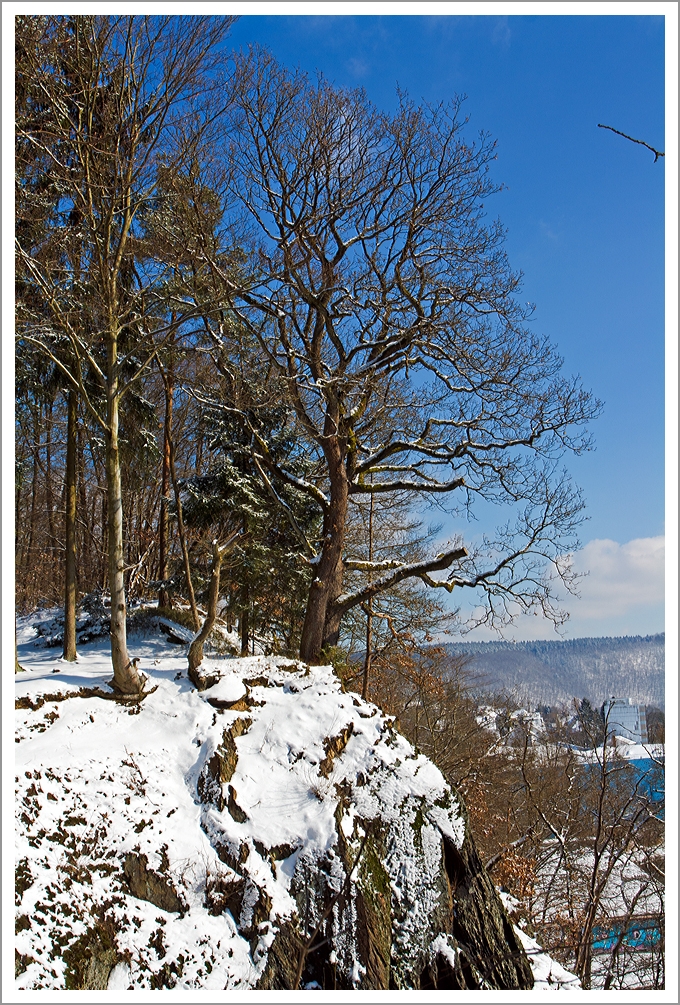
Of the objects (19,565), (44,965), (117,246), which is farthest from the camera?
(19,565)

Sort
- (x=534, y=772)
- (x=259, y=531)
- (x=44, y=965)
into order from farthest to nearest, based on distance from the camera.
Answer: (x=534, y=772) → (x=259, y=531) → (x=44, y=965)

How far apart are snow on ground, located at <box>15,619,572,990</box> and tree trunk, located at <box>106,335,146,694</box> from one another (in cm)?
32

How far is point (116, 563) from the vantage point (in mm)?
7871

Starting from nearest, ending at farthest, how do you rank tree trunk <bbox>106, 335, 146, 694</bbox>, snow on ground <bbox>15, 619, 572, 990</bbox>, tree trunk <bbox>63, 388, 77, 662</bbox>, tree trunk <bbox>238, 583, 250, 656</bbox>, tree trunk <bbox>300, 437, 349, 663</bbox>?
snow on ground <bbox>15, 619, 572, 990</bbox>
tree trunk <bbox>106, 335, 146, 694</bbox>
tree trunk <bbox>63, 388, 77, 662</bbox>
tree trunk <bbox>300, 437, 349, 663</bbox>
tree trunk <bbox>238, 583, 250, 656</bbox>

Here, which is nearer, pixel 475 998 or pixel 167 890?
pixel 475 998

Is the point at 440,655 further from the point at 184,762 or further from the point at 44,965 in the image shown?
the point at 44,965

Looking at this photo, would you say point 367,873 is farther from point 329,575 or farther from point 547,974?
point 329,575

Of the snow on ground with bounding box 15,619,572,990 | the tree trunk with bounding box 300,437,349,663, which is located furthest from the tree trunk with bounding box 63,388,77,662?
the tree trunk with bounding box 300,437,349,663

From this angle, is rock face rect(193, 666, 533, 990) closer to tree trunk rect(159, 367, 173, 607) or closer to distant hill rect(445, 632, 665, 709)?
tree trunk rect(159, 367, 173, 607)

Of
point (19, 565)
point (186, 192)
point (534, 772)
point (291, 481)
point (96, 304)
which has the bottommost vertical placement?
point (534, 772)

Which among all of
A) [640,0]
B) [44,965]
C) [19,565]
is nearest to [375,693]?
[19,565]

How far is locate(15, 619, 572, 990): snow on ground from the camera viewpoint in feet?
17.5

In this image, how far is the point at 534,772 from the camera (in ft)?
57.8

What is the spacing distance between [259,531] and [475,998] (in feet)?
28.4
